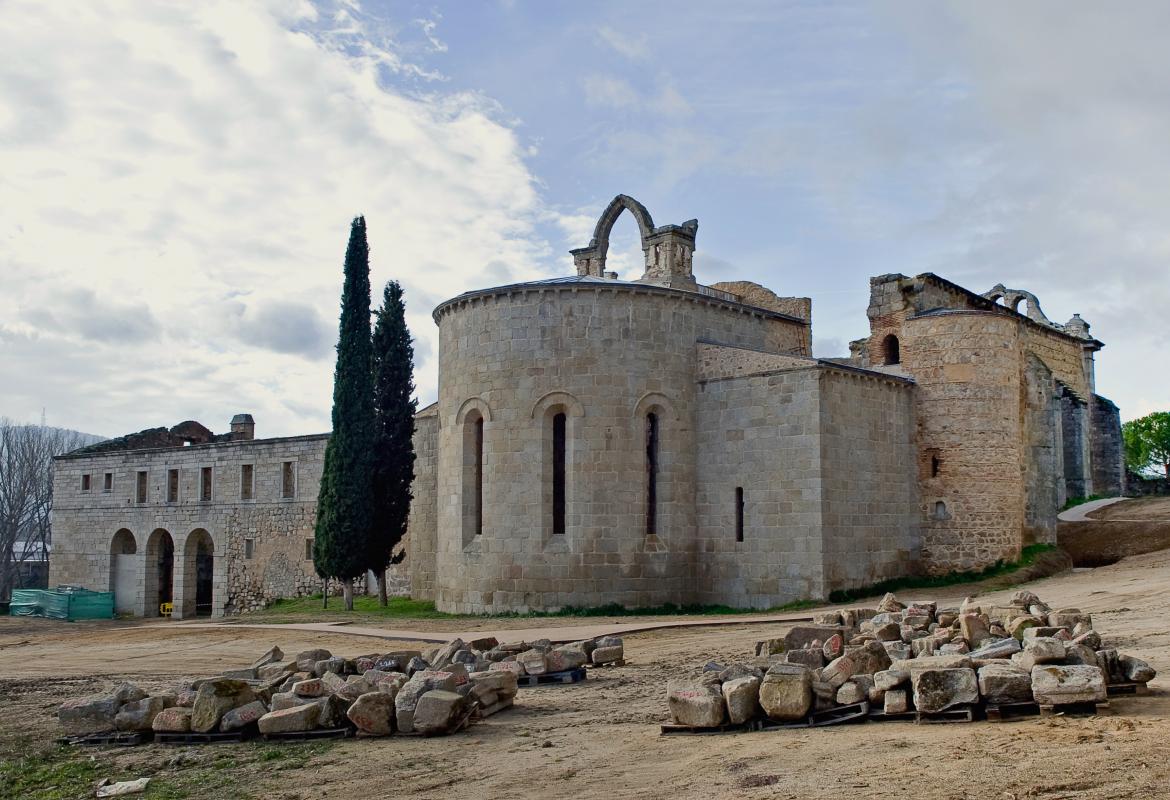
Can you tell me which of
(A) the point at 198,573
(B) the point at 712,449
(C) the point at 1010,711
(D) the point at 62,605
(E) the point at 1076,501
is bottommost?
(D) the point at 62,605

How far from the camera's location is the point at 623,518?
22.1 metres

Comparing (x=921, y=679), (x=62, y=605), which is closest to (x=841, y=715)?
(x=921, y=679)

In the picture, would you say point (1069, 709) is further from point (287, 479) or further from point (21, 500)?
point (21, 500)

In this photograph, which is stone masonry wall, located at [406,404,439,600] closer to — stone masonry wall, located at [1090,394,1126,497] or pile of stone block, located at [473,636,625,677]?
pile of stone block, located at [473,636,625,677]

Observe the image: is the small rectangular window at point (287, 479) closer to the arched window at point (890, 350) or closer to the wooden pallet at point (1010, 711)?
the arched window at point (890, 350)

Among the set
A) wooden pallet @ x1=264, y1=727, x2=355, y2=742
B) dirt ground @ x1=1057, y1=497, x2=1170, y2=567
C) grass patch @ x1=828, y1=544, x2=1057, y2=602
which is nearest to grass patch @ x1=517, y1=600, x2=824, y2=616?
grass patch @ x1=828, y1=544, x2=1057, y2=602

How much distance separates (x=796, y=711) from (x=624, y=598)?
1287cm

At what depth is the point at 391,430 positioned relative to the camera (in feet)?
91.9

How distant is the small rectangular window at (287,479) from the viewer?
3475cm

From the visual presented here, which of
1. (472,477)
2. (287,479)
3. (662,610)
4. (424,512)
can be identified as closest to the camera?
(662,610)

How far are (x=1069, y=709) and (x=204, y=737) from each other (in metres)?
8.08

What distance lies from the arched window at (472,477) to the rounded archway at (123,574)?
72.2ft

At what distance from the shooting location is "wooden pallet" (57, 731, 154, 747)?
1045cm

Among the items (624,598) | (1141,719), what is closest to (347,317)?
(624,598)
